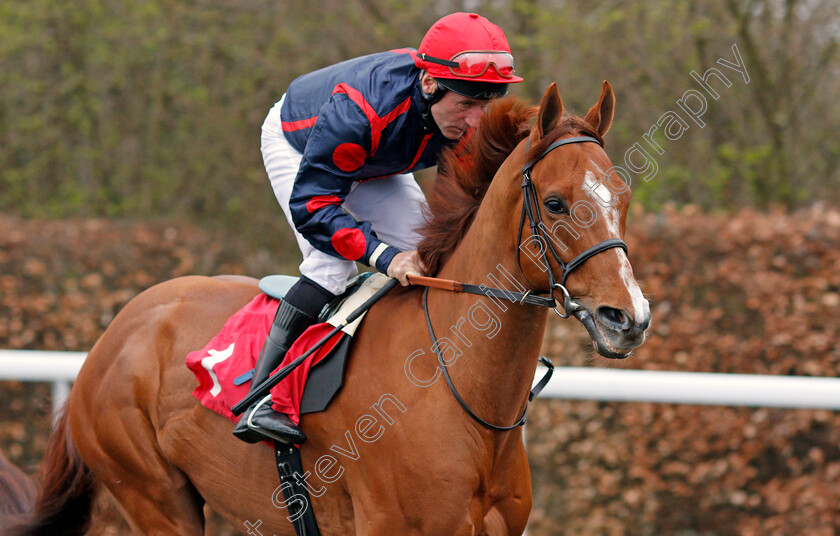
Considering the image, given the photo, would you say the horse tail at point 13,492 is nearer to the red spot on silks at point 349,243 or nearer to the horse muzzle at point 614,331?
the red spot on silks at point 349,243

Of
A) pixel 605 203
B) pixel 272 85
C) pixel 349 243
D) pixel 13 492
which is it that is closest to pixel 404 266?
pixel 349 243

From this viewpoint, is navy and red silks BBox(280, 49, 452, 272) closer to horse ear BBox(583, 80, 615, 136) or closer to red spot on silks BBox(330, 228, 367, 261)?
red spot on silks BBox(330, 228, 367, 261)

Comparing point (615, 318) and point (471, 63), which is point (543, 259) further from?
point (471, 63)

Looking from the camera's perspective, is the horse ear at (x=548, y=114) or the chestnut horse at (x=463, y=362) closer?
the chestnut horse at (x=463, y=362)

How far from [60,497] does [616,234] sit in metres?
2.89

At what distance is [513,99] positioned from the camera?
266 cm

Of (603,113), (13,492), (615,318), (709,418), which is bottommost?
(709,418)

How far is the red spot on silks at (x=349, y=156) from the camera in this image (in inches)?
108

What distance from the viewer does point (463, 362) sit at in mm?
2621

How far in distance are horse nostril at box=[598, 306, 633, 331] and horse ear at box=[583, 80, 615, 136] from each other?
0.64 metres

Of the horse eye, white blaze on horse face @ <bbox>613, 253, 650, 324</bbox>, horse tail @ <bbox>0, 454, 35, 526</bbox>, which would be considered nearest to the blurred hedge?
horse tail @ <bbox>0, 454, 35, 526</bbox>

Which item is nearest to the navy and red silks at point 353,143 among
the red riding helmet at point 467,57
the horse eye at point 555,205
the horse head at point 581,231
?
the red riding helmet at point 467,57

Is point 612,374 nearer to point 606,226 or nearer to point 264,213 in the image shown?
A: point 606,226

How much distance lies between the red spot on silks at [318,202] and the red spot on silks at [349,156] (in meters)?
0.11
